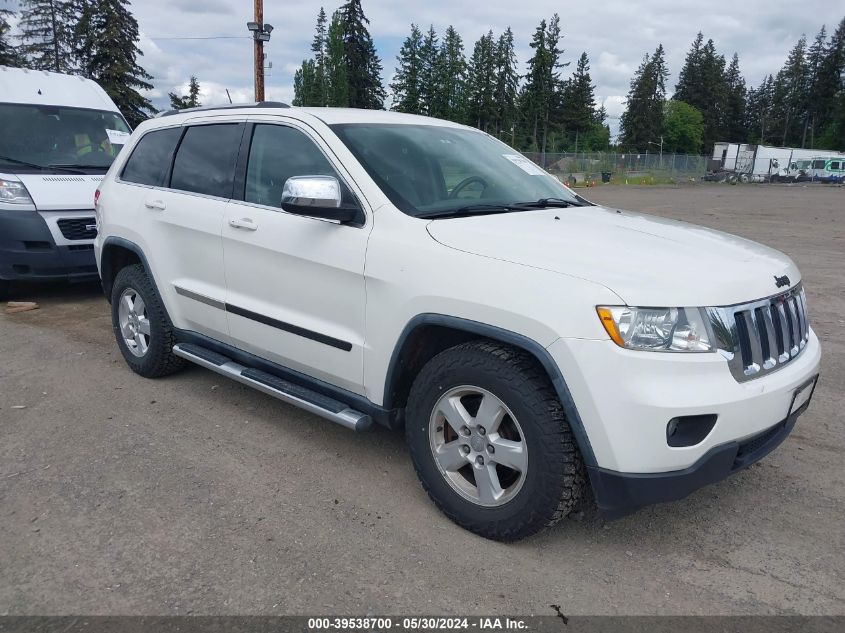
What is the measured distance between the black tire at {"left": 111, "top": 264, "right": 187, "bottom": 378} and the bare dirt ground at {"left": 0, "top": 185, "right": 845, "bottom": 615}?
15.2 inches

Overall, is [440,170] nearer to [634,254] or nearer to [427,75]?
[634,254]

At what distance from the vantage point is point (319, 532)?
3.12 metres

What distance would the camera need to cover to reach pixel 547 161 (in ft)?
161

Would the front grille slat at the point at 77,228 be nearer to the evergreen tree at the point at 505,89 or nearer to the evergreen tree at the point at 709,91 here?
the evergreen tree at the point at 505,89

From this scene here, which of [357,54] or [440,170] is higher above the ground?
[357,54]

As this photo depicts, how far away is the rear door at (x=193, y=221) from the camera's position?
421 cm

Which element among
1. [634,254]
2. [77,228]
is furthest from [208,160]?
[77,228]

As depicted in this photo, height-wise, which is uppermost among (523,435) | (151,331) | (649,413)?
(649,413)

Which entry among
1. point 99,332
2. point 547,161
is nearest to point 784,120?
point 547,161

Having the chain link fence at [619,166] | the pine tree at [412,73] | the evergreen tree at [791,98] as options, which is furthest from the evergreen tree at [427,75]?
the evergreen tree at [791,98]

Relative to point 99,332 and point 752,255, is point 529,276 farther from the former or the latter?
point 99,332

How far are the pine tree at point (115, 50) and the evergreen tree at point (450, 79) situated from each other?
140 feet

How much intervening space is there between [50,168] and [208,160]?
168 inches

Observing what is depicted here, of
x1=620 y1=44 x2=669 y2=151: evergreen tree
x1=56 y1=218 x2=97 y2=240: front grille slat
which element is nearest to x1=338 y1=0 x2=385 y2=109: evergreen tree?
x1=620 y1=44 x2=669 y2=151: evergreen tree
